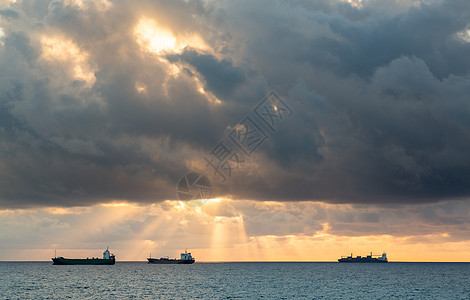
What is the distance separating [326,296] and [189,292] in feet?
159

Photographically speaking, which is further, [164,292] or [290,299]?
[164,292]

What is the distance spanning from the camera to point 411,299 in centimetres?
17638

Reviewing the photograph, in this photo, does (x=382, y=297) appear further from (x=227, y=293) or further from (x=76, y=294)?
(x=76, y=294)

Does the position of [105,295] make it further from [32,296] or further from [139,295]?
[32,296]

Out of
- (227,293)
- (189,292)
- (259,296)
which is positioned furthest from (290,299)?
(189,292)

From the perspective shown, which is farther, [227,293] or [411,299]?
[227,293]

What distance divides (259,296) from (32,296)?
2950 inches

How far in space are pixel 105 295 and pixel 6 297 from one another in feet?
103

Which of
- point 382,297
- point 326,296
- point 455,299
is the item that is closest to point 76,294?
point 326,296

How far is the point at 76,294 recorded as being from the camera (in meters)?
177

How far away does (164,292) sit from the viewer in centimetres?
18862

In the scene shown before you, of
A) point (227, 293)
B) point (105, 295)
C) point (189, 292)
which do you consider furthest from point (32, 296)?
point (227, 293)

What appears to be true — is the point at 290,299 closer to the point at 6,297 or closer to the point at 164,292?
the point at 164,292

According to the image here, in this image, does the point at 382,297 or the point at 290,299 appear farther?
the point at 382,297
